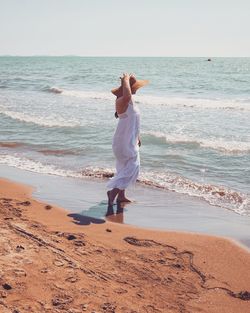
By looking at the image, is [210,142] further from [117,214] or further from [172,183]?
[117,214]

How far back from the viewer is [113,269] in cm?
403

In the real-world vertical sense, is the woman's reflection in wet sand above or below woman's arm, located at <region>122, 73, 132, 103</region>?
below

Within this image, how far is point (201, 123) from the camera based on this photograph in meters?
14.0

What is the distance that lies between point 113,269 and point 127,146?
7.92 feet

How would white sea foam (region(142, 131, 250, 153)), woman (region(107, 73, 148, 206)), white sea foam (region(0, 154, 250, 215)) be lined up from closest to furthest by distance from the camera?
1. woman (region(107, 73, 148, 206))
2. white sea foam (region(0, 154, 250, 215))
3. white sea foam (region(142, 131, 250, 153))

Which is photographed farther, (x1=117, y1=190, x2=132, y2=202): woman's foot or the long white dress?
(x1=117, y1=190, x2=132, y2=202): woman's foot

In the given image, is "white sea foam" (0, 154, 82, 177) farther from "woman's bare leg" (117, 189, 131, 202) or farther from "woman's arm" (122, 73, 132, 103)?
"woman's arm" (122, 73, 132, 103)

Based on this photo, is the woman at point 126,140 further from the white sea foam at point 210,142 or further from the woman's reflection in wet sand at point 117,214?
the white sea foam at point 210,142

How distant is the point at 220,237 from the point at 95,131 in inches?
301

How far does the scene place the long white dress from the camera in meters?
6.06

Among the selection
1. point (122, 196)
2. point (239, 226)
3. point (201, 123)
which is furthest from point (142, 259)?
point (201, 123)

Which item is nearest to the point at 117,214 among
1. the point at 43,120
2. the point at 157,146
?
the point at 157,146

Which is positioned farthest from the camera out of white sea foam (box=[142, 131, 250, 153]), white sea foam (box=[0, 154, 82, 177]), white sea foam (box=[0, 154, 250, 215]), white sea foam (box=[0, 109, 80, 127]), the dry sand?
white sea foam (box=[0, 109, 80, 127])

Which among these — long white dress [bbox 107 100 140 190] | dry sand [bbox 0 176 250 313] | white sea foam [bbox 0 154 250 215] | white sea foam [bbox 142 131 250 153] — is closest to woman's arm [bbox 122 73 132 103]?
long white dress [bbox 107 100 140 190]
